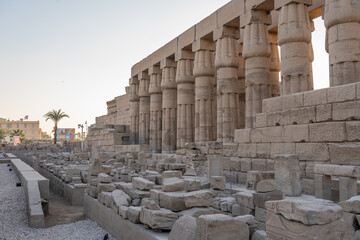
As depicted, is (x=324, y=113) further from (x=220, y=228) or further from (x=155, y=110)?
(x=155, y=110)

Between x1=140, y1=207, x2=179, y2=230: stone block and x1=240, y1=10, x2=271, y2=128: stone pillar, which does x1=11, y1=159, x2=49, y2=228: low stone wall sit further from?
x1=240, y1=10, x2=271, y2=128: stone pillar

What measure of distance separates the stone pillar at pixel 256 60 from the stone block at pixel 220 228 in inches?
365

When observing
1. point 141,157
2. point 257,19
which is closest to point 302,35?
point 257,19

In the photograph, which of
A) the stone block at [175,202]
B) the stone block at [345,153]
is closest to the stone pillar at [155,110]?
the stone block at [345,153]

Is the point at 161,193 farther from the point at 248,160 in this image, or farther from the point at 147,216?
the point at 248,160

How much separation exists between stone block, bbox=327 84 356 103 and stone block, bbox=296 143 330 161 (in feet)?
3.36

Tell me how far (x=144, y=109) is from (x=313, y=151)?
16951 mm

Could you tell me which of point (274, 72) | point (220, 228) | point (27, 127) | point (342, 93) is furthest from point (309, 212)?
point (27, 127)

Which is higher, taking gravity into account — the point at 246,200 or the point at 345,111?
the point at 345,111

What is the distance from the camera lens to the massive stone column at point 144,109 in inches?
932

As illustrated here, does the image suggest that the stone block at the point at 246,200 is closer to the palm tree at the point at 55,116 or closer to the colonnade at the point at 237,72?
the colonnade at the point at 237,72

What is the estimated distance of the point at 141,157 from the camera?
13.4m

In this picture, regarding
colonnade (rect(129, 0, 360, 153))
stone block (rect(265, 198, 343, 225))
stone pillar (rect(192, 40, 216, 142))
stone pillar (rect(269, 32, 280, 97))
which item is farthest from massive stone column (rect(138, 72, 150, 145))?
stone block (rect(265, 198, 343, 225))

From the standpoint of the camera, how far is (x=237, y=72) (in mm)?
15008
